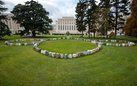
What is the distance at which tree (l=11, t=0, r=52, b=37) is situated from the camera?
25.8 meters

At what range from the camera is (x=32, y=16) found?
26672mm

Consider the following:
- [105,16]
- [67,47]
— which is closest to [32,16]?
[67,47]

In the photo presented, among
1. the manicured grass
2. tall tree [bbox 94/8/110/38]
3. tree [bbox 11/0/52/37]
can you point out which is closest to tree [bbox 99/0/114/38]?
tall tree [bbox 94/8/110/38]

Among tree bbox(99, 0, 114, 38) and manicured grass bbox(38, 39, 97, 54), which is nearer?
manicured grass bbox(38, 39, 97, 54)

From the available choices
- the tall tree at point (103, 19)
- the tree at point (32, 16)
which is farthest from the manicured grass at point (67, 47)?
the tree at point (32, 16)

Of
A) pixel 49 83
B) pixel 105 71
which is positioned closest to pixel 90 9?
pixel 105 71

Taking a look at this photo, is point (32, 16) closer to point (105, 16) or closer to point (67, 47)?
point (67, 47)

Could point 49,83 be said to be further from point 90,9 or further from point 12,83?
point 90,9

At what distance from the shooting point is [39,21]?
26.6m

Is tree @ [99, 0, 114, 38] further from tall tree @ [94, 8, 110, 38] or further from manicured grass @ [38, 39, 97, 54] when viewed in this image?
manicured grass @ [38, 39, 97, 54]

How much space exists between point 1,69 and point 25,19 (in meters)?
26.1

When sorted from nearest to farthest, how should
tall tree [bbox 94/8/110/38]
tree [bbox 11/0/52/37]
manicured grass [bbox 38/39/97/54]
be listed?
manicured grass [bbox 38/39/97/54], tall tree [bbox 94/8/110/38], tree [bbox 11/0/52/37]

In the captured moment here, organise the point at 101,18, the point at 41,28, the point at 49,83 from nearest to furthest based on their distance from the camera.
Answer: the point at 49,83 → the point at 101,18 → the point at 41,28

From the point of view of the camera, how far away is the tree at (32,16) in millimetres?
25781
